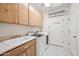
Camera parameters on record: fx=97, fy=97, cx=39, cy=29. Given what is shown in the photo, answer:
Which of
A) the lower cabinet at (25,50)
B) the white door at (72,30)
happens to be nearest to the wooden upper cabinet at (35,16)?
the lower cabinet at (25,50)

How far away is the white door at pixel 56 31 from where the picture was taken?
1.57 metres

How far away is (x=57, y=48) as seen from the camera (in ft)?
5.25

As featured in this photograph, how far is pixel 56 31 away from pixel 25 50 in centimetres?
62

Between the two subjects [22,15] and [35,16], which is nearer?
[35,16]

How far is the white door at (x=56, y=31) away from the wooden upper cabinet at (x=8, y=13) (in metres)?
0.70

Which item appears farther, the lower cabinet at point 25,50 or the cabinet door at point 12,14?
the cabinet door at point 12,14

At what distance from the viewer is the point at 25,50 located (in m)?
1.68

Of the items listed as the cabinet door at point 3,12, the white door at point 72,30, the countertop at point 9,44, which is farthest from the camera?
the white door at point 72,30

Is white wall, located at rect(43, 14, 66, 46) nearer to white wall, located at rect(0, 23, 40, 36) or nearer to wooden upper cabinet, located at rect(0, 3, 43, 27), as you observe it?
wooden upper cabinet, located at rect(0, 3, 43, 27)

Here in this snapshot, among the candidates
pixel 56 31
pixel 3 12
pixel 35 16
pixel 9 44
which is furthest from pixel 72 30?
pixel 3 12

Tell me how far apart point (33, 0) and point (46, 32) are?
58 cm

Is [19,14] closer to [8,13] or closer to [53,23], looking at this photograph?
[8,13]

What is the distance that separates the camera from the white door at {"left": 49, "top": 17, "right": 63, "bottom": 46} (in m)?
1.57

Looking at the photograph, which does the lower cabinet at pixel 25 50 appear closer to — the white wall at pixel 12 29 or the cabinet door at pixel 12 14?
the white wall at pixel 12 29
